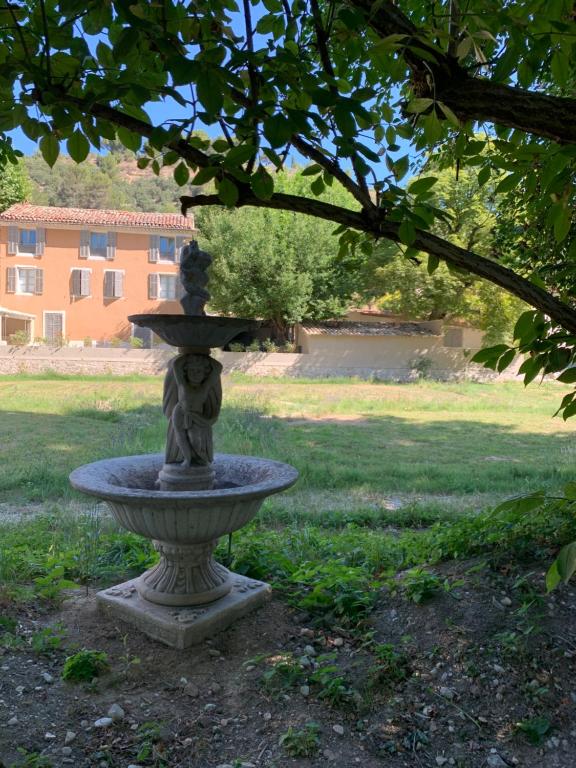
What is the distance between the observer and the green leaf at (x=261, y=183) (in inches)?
84.3

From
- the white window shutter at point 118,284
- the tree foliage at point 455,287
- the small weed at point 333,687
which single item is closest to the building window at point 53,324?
the white window shutter at point 118,284

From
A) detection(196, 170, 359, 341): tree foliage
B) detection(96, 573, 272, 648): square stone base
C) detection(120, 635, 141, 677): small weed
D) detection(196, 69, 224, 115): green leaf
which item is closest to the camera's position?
detection(196, 69, 224, 115): green leaf

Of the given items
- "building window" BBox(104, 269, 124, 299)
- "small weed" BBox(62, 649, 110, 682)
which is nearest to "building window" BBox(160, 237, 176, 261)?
"building window" BBox(104, 269, 124, 299)

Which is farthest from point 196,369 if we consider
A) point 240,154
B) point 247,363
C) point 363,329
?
point 363,329

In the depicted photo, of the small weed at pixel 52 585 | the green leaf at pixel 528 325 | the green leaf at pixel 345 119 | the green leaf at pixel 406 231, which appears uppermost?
the green leaf at pixel 345 119

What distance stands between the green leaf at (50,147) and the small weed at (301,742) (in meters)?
2.93

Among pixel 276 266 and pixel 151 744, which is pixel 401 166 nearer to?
pixel 151 744

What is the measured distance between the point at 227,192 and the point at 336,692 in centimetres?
272

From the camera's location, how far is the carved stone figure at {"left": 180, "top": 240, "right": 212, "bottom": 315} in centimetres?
451

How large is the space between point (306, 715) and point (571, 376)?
232 centimetres

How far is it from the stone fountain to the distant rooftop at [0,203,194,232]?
1222 inches

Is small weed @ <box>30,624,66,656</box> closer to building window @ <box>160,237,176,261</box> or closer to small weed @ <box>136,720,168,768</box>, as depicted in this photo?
small weed @ <box>136,720,168,768</box>

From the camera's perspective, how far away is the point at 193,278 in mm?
4527

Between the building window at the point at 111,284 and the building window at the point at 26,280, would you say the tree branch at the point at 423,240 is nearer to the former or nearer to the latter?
the building window at the point at 111,284
